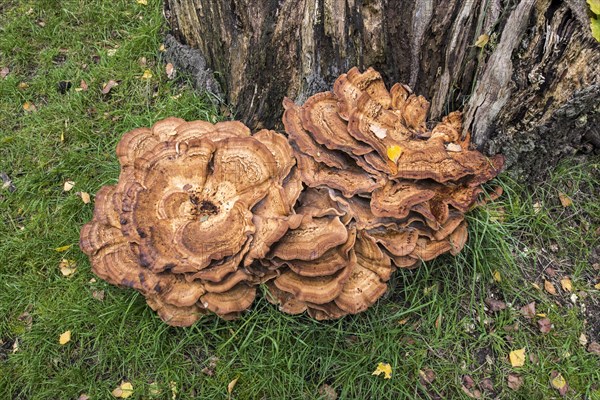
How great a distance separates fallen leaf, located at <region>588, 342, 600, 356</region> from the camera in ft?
12.7

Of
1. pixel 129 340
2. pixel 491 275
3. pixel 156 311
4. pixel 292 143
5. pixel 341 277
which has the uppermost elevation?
pixel 292 143

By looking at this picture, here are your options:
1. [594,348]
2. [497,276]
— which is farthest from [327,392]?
[594,348]

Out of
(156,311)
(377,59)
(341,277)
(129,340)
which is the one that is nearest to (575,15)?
(377,59)

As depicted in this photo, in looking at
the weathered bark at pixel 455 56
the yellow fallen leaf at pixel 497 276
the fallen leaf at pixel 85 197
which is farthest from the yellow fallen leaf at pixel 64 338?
the yellow fallen leaf at pixel 497 276

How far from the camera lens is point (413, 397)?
371cm

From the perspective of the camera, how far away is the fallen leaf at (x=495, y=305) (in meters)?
4.04

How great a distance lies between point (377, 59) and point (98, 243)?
275 cm

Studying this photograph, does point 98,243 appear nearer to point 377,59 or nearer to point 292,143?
point 292,143

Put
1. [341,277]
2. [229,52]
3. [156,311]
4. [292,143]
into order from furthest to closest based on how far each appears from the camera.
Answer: [229,52] → [156,311] → [292,143] → [341,277]

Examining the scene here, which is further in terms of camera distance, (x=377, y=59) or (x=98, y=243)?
(x=377, y=59)

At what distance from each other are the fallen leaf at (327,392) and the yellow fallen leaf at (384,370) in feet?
1.22

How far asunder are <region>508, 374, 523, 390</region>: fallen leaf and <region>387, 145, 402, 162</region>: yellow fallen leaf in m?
1.96

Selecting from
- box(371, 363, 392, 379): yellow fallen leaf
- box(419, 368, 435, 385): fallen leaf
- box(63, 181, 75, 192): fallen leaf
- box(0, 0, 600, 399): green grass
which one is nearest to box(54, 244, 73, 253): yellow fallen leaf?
box(0, 0, 600, 399): green grass

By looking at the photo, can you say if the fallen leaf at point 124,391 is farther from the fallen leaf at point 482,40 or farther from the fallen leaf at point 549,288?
the fallen leaf at point 482,40
